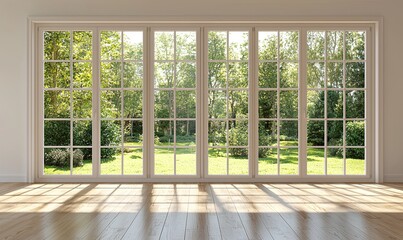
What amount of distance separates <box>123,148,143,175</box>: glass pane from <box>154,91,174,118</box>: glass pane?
0.63 meters

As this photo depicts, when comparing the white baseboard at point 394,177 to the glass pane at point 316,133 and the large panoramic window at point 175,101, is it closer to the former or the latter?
the glass pane at point 316,133

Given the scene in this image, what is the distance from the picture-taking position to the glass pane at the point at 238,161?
6887 mm

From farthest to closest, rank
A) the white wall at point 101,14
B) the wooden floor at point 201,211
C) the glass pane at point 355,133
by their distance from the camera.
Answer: the glass pane at point 355,133 < the white wall at point 101,14 < the wooden floor at point 201,211

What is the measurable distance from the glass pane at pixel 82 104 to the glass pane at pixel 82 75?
0.12m

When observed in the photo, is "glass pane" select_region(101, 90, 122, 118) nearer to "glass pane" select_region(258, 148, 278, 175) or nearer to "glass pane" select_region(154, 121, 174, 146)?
"glass pane" select_region(154, 121, 174, 146)

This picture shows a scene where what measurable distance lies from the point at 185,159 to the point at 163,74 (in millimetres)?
1325

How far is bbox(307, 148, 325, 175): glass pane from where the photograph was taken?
6.93 metres

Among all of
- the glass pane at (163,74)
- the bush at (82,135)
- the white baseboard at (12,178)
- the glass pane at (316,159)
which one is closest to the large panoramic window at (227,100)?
the glass pane at (163,74)

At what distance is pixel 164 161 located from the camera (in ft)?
22.6

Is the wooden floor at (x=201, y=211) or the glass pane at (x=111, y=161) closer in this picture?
the wooden floor at (x=201, y=211)

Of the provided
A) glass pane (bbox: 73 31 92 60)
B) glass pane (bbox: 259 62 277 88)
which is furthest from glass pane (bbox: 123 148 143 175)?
glass pane (bbox: 259 62 277 88)

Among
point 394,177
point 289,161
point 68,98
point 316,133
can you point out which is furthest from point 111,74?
point 394,177

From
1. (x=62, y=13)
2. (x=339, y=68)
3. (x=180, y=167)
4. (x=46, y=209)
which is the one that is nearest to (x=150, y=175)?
(x=180, y=167)

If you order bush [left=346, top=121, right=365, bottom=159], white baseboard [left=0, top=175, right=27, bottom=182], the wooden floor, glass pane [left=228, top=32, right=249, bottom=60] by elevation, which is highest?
glass pane [left=228, top=32, right=249, bottom=60]
